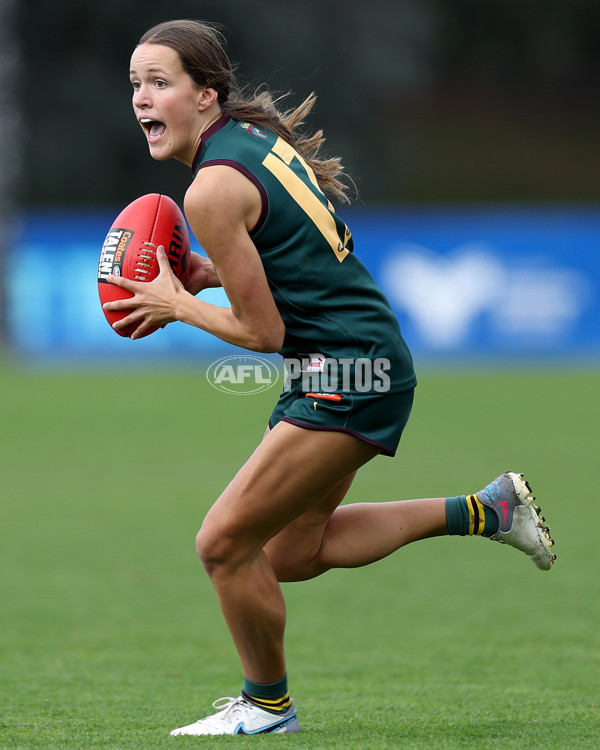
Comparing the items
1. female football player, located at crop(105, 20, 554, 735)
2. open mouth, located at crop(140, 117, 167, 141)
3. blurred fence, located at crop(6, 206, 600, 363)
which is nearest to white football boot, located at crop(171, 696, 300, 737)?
female football player, located at crop(105, 20, 554, 735)

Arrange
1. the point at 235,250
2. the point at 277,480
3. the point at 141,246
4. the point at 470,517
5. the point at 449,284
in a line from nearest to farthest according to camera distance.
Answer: the point at 235,250, the point at 277,480, the point at 141,246, the point at 470,517, the point at 449,284

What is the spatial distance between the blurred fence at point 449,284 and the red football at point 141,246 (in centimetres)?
1461

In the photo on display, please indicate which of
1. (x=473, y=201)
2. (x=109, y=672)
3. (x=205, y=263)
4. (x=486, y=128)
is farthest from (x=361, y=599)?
(x=486, y=128)

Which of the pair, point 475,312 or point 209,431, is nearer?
point 209,431

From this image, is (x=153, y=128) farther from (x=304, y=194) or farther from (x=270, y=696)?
(x=270, y=696)

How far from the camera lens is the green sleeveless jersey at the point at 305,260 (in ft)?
13.2

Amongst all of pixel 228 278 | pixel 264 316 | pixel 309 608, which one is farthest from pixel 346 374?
pixel 309 608

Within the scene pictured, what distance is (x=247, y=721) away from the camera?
429 centimetres

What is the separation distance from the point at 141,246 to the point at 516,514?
1.68m

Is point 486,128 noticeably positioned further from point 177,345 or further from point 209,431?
point 209,431

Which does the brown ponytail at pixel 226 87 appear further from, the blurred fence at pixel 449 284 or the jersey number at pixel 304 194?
the blurred fence at pixel 449 284

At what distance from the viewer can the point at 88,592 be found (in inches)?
273

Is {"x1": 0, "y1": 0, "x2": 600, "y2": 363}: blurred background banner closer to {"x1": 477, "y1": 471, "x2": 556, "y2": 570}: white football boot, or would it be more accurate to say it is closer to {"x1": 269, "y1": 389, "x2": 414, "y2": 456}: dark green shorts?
{"x1": 269, "y1": 389, "x2": 414, "y2": 456}: dark green shorts

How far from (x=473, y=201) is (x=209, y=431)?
2763 cm
